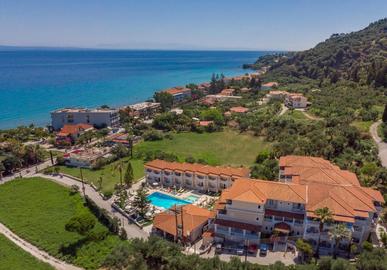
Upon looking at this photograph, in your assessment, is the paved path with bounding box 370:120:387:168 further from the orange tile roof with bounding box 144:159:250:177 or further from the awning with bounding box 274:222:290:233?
the awning with bounding box 274:222:290:233

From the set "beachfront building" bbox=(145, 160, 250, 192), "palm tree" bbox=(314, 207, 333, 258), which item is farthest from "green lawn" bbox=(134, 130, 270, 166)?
"palm tree" bbox=(314, 207, 333, 258)

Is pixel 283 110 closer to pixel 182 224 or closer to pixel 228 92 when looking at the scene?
Result: pixel 228 92

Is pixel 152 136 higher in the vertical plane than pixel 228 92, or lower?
lower

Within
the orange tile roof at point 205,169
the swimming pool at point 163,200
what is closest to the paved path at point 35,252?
the swimming pool at point 163,200

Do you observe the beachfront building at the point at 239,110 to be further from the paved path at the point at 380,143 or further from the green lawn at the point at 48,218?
the green lawn at the point at 48,218

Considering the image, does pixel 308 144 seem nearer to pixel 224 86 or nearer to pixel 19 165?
pixel 19 165

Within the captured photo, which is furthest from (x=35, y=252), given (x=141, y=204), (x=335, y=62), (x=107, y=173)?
(x=335, y=62)

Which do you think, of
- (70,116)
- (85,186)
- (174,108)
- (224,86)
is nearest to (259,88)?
(224,86)
